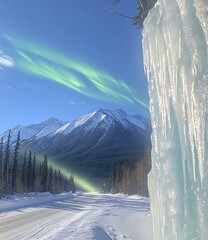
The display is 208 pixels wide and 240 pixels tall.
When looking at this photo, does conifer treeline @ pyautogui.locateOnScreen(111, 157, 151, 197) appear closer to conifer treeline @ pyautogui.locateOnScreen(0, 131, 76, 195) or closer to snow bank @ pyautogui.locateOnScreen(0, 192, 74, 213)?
conifer treeline @ pyautogui.locateOnScreen(0, 131, 76, 195)

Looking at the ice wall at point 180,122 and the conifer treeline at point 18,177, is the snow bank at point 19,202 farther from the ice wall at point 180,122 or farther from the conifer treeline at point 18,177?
the ice wall at point 180,122

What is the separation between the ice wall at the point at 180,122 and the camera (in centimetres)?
248

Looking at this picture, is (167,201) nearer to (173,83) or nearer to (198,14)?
(173,83)

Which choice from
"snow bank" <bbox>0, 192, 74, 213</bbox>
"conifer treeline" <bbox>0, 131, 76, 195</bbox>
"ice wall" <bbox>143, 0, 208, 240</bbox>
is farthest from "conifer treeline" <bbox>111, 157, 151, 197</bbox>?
"ice wall" <bbox>143, 0, 208, 240</bbox>

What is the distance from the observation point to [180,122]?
2.71m

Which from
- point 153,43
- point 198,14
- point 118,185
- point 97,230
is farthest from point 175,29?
point 118,185

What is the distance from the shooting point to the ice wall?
2.48 metres

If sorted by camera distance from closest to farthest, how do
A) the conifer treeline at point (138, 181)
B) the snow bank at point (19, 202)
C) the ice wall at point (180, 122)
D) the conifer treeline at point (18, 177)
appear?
the ice wall at point (180, 122) < the snow bank at point (19, 202) < the conifer treeline at point (18, 177) < the conifer treeline at point (138, 181)

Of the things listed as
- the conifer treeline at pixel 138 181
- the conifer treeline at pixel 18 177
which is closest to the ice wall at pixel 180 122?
the conifer treeline at pixel 18 177

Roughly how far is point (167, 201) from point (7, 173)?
2725 inches

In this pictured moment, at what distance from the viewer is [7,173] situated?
69.2 meters

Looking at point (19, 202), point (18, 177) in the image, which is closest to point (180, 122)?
point (19, 202)

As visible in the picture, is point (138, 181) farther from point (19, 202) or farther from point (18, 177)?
point (19, 202)

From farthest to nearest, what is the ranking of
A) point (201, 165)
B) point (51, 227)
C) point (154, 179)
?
point (51, 227) < point (154, 179) < point (201, 165)
